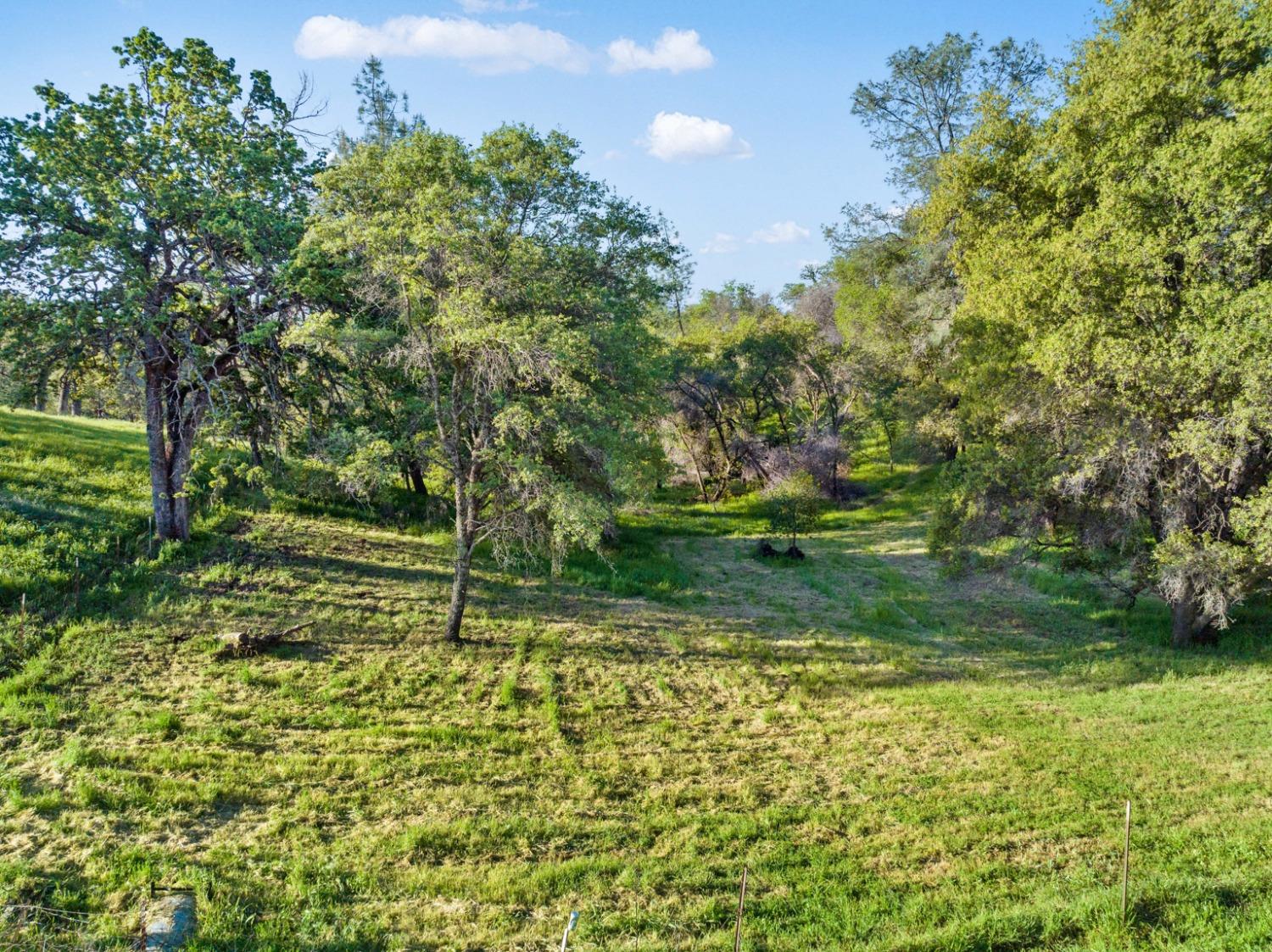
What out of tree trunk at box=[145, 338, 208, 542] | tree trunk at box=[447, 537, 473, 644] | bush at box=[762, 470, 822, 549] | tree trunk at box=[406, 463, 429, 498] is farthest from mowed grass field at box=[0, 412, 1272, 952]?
bush at box=[762, 470, 822, 549]

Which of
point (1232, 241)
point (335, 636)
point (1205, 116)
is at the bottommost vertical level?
point (335, 636)

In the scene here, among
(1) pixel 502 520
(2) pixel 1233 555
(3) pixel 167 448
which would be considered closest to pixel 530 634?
(1) pixel 502 520

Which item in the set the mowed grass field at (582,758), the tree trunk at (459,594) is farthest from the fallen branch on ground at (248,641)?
the tree trunk at (459,594)

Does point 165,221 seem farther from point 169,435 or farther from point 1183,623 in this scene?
point 1183,623

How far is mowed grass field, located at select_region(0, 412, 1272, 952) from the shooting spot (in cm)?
693

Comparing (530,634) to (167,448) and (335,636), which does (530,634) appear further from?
(167,448)

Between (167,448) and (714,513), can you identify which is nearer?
(167,448)

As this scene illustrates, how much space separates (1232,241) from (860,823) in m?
11.7

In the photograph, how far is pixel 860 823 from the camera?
28.8ft

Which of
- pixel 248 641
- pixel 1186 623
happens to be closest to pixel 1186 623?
pixel 1186 623

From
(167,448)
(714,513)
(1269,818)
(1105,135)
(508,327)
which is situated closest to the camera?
(1269,818)

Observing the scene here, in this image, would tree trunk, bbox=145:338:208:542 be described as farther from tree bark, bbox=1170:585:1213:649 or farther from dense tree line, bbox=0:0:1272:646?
tree bark, bbox=1170:585:1213:649

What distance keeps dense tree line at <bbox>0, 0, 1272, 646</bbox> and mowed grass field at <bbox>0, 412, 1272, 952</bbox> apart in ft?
→ 7.57

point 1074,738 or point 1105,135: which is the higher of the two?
point 1105,135
